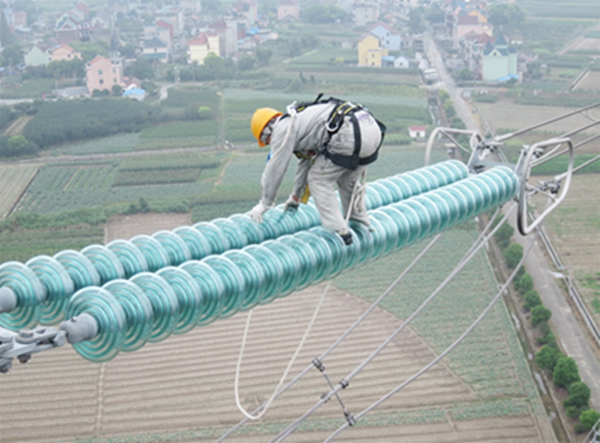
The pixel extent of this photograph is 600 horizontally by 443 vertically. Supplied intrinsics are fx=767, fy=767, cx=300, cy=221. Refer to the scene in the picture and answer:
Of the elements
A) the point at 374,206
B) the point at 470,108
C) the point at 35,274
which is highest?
the point at 35,274

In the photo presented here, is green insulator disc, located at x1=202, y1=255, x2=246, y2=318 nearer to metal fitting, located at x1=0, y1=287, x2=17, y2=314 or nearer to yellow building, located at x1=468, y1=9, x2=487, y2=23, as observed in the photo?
metal fitting, located at x1=0, y1=287, x2=17, y2=314

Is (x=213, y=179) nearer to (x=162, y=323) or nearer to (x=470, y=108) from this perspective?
(x=470, y=108)

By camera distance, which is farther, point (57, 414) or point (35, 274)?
point (57, 414)

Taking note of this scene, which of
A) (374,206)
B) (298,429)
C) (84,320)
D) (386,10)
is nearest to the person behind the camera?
(84,320)

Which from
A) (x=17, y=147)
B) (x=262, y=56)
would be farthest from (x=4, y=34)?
(x=17, y=147)

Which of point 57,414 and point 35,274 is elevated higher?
point 35,274

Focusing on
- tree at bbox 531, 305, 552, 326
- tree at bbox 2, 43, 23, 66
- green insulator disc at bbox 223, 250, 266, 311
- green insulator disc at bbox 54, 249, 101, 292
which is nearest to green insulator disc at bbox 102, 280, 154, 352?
green insulator disc at bbox 54, 249, 101, 292

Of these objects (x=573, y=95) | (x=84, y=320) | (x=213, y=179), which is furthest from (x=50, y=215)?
(x=573, y=95)
